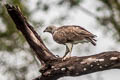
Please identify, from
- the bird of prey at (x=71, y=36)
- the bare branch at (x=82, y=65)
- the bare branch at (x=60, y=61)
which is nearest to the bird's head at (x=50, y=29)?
the bird of prey at (x=71, y=36)

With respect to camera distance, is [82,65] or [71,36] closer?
[82,65]

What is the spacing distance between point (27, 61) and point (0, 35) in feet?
11.0

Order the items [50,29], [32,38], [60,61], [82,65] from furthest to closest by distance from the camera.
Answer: [50,29] → [32,38] → [60,61] → [82,65]

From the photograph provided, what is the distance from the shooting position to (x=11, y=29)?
707 inches

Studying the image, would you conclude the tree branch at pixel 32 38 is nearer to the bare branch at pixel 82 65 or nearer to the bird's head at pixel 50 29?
the bare branch at pixel 82 65

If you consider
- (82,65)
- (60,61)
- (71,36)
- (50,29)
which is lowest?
(82,65)

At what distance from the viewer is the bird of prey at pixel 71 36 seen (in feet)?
29.6

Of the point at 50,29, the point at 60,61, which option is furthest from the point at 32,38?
the point at 50,29

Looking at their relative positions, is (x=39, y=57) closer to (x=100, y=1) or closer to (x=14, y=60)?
(x=14, y=60)

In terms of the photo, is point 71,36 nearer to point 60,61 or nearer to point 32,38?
point 60,61

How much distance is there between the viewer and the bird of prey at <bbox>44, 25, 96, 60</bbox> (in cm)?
902

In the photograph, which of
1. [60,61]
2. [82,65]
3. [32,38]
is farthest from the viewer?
[32,38]

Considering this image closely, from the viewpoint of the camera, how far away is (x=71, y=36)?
909 centimetres

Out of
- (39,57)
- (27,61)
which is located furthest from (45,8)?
(39,57)
